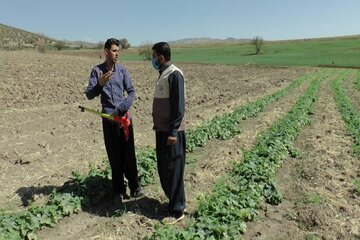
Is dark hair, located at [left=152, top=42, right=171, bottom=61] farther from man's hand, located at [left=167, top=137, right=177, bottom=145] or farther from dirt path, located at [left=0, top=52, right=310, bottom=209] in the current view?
dirt path, located at [left=0, top=52, right=310, bottom=209]

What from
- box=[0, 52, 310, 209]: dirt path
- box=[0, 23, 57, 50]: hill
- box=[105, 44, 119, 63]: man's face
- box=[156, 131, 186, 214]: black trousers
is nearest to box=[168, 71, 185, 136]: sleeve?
box=[156, 131, 186, 214]: black trousers

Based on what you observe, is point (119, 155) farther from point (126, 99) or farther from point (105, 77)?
point (105, 77)

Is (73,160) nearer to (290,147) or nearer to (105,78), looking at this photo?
(105,78)

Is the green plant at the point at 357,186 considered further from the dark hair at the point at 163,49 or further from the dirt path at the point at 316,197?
the dark hair at the point at 163,49

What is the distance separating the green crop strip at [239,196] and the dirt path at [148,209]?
0.86 feet

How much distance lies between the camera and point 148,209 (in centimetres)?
621

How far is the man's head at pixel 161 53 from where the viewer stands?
562 cm

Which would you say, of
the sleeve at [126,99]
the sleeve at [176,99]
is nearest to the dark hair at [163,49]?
the sleeve at [176,99]

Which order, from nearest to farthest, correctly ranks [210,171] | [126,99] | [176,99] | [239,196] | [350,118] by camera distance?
[176,99] → [126,99] → [239,196] → [210,171] → [350,118]

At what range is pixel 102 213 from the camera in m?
6.04

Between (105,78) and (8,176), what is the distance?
3.24 metres

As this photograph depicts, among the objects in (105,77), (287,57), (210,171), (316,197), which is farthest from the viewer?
(287,57)

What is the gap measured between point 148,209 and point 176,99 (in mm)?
1794

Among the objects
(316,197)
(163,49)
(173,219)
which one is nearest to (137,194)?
(173,219)
